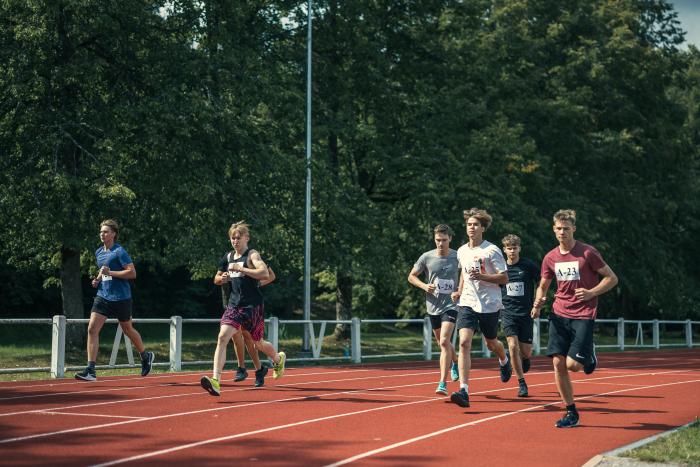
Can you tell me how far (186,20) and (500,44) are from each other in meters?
12.5

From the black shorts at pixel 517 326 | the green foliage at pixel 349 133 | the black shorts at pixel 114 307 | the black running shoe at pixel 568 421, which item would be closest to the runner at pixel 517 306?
the black shorts at pixel 517 326

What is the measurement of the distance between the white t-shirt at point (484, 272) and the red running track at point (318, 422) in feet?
3.95

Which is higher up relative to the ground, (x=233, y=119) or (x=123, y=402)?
(x=233, y=119)

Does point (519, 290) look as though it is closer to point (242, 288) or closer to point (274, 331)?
point (242, 288)

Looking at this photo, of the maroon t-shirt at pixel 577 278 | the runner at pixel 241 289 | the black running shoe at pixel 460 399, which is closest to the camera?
the maroon t-shirt at pixel 577 278

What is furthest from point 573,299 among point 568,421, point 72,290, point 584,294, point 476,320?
point 72,290

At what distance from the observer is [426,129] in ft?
107

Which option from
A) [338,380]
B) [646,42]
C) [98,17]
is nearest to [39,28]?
[98,17]

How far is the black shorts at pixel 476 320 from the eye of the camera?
39.9 ft

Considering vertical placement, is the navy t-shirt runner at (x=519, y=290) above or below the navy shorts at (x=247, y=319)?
above

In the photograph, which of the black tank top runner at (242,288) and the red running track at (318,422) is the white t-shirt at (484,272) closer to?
the red running track at (318,422)

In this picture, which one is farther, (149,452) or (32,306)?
(32,306)

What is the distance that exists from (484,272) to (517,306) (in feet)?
6.84

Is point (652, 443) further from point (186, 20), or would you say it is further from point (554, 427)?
point (186, 20)
